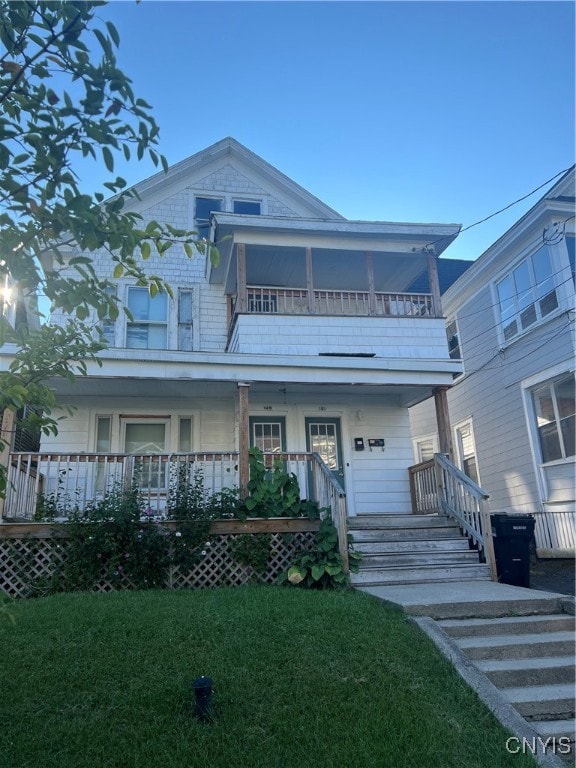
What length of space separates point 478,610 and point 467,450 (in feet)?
33.1

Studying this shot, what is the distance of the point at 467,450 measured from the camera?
15516mm

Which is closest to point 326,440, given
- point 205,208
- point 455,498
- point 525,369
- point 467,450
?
point 455,498

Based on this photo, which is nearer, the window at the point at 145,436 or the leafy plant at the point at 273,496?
the leafy plant at the point at 273,496

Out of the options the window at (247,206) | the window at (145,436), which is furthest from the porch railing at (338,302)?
the window at (247,206)

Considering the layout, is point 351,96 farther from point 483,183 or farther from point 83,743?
point 83,743

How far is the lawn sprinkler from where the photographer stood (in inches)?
148

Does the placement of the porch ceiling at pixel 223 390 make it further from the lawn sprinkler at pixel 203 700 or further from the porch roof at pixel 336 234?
the lawn sprinkler at pixel 203 700

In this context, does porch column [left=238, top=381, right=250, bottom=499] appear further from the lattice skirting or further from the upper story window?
the upper story window

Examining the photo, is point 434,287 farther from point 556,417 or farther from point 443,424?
point 556,417

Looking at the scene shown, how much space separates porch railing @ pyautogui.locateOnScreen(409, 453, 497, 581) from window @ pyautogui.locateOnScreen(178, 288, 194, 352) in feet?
17.8

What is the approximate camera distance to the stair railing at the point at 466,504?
8.14 meters

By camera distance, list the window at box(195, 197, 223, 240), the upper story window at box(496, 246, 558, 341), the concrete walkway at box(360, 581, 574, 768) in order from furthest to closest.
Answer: the window at box(195, 197, 223, 240), the upper story window at box(496, 246, 558, 341), the concrete walkway at box(360, 581, 574, 768)

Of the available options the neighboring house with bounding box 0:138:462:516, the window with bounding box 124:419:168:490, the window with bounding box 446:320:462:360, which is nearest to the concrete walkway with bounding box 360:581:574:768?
the neighboring house with bounding box 0:138:462:516

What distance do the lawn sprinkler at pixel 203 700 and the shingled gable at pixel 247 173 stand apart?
11.6 meters
